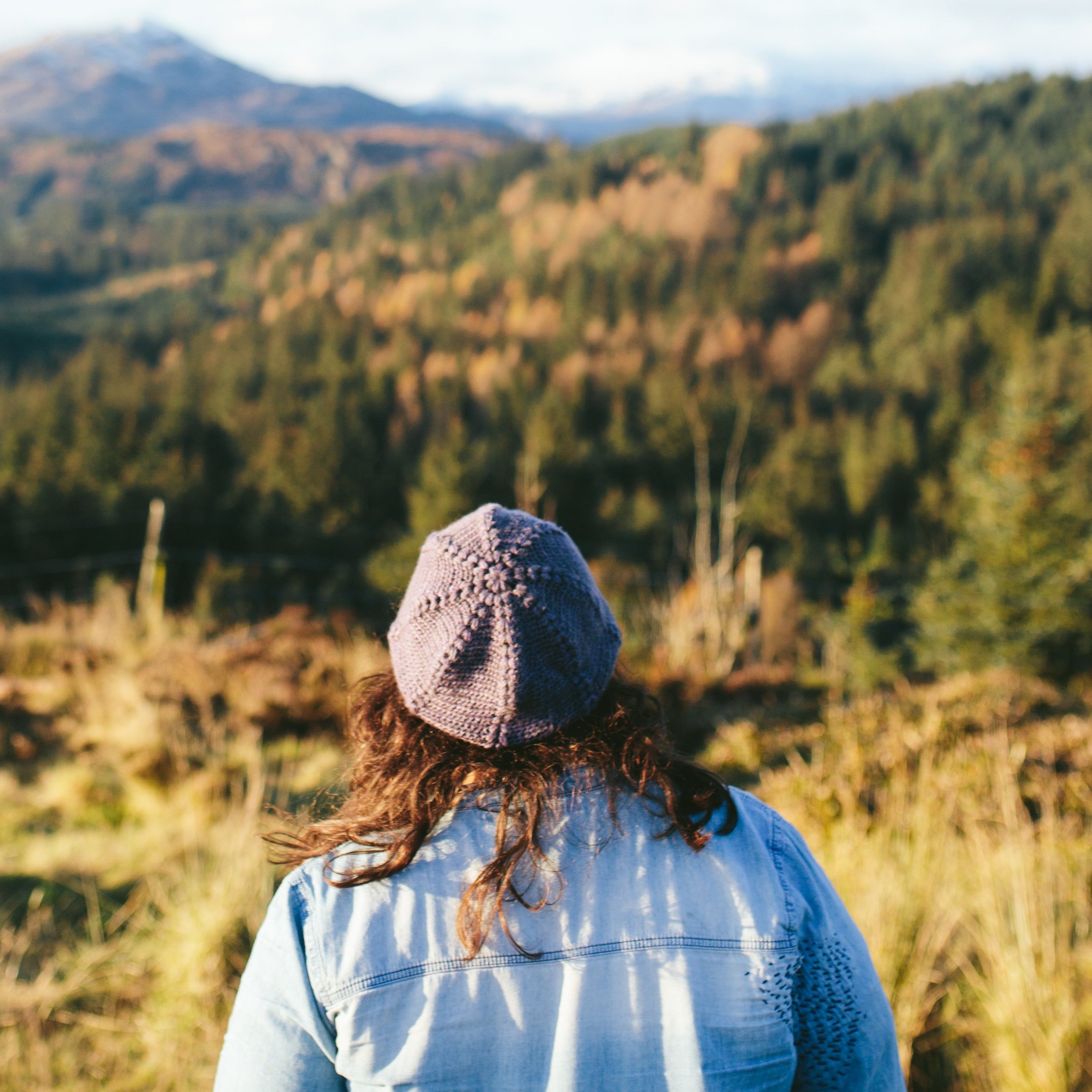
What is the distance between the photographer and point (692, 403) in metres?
11.3

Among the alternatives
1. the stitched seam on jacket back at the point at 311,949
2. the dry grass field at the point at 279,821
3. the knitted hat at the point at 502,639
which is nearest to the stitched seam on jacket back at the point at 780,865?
the knitted hat at the point at 502,639

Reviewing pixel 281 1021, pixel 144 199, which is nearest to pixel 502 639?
pixel 281 1021

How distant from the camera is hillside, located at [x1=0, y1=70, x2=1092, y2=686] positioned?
1870 cm

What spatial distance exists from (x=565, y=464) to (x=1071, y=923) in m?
34.4

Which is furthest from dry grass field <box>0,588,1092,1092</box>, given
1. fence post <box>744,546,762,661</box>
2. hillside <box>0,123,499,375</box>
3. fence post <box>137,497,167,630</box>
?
hillside <box>0,123,499,375</box>

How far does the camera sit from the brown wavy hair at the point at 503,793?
960mm

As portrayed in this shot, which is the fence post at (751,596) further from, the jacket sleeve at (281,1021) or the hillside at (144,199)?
the hillside at (144,199)

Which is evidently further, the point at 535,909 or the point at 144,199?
the point at 144,199

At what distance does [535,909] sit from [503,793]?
5.7 inches

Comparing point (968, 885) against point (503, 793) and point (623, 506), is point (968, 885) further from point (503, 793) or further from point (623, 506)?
point (623, 506)

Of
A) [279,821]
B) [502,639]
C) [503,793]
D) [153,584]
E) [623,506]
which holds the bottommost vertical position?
[623,506]

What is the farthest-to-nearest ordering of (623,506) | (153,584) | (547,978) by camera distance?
(623,506) → (153,584) → (547,978)

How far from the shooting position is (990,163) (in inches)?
2881

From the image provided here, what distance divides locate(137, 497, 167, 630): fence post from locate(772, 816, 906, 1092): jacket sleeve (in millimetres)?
6861
